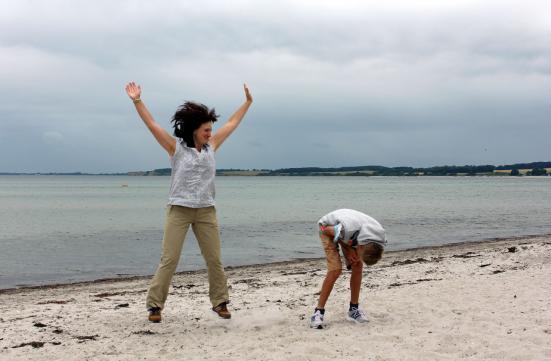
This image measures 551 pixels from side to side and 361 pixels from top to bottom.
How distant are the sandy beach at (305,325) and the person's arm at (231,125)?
2.02 metres

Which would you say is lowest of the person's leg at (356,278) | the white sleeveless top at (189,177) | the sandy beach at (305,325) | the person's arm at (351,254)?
the sandy beach at (305,325)

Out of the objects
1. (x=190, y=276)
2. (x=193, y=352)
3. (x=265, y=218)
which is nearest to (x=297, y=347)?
(x=193, y=352)

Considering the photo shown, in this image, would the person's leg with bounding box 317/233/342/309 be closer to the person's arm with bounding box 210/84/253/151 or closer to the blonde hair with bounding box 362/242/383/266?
the blonde hair with bounding box 362/242/383/266

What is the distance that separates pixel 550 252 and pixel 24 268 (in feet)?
43.0

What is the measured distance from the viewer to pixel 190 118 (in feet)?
17.7

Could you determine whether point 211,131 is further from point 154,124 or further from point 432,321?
point 432,321

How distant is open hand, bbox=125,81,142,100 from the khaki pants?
1165 millimetres

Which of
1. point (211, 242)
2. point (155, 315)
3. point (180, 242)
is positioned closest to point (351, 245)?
point (211, 242)

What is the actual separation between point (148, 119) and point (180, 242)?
51.2 inches

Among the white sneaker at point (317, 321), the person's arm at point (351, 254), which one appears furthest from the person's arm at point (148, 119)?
the white sneaker at point (317, 321)

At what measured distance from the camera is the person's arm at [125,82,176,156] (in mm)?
5336

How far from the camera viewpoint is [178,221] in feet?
17.8

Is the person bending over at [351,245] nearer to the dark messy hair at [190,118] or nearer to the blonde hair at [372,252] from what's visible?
the blonde hair at [372,252]

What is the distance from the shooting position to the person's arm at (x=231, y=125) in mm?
5715
